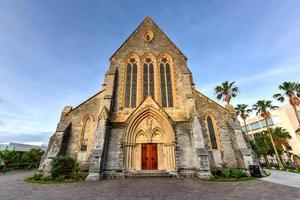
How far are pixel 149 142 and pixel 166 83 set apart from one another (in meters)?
6.61

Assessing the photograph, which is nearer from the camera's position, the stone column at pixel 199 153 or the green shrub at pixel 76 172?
the stone column at pixel 199 153

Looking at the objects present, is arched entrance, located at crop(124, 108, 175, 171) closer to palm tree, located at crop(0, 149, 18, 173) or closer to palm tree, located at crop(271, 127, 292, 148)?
palm tree, located at crop(0, 149, 18, 173)

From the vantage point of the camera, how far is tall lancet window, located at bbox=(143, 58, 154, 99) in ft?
49.2

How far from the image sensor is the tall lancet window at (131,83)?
47.8ft

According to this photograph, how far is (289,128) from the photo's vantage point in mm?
33062

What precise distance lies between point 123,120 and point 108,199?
26.5ft

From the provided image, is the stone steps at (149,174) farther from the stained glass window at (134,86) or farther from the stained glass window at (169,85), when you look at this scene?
the stained glass window at (169,85)

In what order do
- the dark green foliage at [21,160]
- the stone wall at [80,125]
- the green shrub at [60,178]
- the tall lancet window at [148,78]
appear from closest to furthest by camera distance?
the green shrub at [60,178] < the stone wall at [80,125] < the tall lancet window at [148,78] < the dark green foliage at [21,160]

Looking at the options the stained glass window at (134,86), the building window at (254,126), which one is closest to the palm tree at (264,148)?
the building window at (254,126)

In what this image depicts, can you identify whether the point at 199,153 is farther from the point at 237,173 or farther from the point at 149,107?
the point at 149,107

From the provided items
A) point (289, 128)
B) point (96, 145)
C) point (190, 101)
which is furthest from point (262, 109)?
point (96, 145)

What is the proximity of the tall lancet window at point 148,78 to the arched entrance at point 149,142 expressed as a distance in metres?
2.47

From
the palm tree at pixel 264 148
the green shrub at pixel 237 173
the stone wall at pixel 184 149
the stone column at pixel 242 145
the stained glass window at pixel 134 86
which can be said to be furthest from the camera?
the palm tree at pixel 264 148

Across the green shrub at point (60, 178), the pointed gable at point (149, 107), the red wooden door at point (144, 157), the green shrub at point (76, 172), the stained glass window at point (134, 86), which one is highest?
the stained glass window at point (134, 86)
